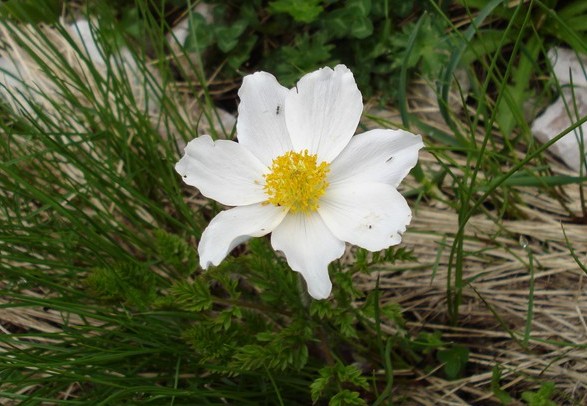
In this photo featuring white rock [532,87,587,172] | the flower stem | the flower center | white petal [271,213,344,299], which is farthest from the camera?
white rock [532,87,587,172]

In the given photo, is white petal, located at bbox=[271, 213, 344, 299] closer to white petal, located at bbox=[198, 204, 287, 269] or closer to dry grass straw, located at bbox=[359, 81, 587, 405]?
white petal, located at bbox=[198, 204, 287, 269]

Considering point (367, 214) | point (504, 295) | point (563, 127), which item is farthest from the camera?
point (563, 127)

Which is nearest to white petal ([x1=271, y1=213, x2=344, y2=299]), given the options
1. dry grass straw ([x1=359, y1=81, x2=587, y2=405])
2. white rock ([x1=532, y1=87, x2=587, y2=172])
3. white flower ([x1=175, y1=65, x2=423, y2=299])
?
white flower ([x1=175, y1=65, x2=423, y2=299])

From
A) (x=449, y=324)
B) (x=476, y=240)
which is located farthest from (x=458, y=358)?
(x=476, y=240)

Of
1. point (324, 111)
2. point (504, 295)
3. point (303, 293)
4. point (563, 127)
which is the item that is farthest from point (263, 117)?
point (563, 127)

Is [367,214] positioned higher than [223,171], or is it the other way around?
[223,171]

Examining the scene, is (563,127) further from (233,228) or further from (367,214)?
(233,228)

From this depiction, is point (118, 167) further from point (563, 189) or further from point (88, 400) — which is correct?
point (563, 189)
